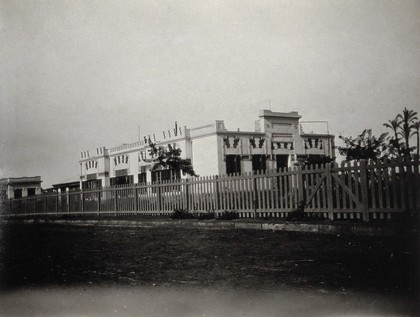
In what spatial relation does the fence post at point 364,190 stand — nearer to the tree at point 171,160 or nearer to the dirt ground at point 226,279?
the dirt ground at point 226,279

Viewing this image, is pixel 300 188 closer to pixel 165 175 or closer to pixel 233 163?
pixel 233 163

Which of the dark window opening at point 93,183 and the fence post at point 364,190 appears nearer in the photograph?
the fence post at point 364,190

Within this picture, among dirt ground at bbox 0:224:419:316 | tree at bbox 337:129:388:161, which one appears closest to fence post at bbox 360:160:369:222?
dirt ground at bbox 0:224:419:316

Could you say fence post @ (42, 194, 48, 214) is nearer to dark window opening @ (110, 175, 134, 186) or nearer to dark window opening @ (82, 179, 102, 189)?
dark window opening @ (110, 175, 134, 186)

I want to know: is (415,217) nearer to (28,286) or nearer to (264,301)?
(264,301)

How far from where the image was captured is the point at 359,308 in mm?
3471

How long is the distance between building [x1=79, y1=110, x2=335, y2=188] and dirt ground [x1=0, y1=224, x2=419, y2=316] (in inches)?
1120

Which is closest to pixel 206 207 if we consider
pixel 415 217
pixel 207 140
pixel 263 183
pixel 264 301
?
pixel 263 183

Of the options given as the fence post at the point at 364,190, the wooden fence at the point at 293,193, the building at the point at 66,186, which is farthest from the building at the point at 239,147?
the fence post at the point at 364,190

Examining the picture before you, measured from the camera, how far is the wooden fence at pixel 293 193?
25.7 ft

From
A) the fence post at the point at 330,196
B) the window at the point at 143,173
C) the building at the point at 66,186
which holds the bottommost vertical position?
the fence post at the point at 330,196

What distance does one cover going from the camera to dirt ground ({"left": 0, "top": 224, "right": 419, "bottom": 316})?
11.8 feet

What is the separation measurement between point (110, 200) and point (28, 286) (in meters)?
14.9

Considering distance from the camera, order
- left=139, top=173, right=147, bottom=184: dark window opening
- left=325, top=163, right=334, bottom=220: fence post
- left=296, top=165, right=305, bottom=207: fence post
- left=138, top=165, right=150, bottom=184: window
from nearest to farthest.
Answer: left=325, top=163, right=334, bottom=220: fence post
left=296, top=165, right=305, bottom=207: fence post
left=138, top=165, right=150, bottom=184: window
left=139, top=173, right=147, bottom=184: dark window opening
